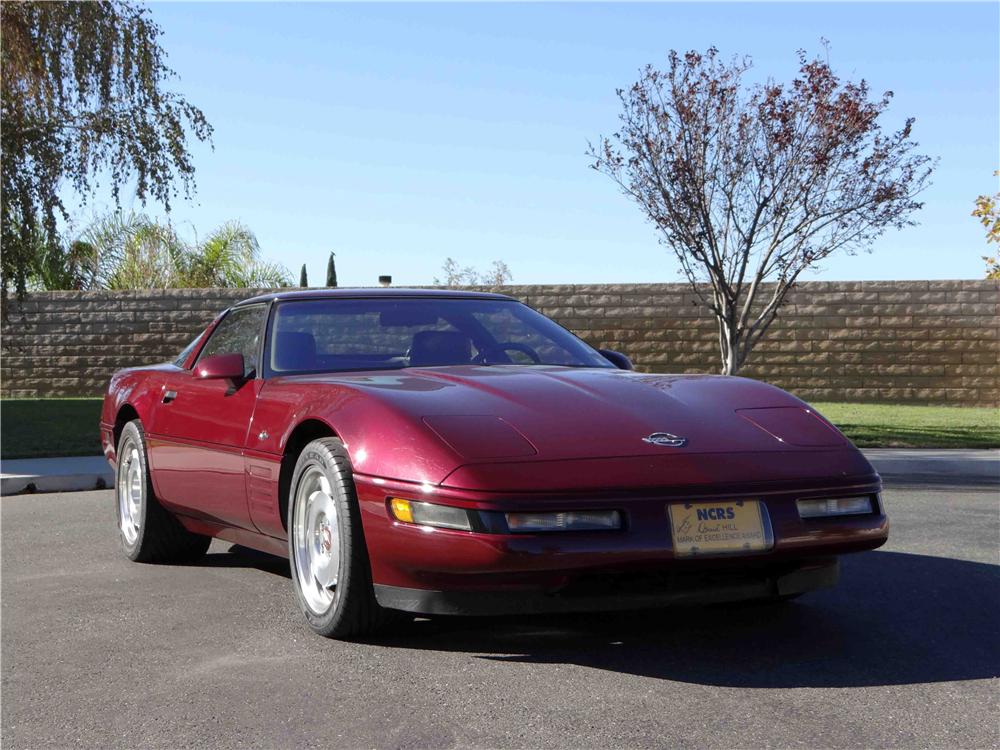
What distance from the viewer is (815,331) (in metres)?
21.7

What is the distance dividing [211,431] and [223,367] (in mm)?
387

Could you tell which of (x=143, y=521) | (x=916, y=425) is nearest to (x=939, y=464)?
(x=916, y=425)

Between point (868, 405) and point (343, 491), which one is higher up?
point (343, 491)

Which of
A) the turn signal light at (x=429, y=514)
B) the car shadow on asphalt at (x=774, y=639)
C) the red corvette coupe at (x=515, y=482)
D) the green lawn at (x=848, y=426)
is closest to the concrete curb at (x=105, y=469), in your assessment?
the green lawn at (x=848, y=426)

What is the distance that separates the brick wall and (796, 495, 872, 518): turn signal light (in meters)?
17.2

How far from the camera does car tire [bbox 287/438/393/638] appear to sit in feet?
15.4

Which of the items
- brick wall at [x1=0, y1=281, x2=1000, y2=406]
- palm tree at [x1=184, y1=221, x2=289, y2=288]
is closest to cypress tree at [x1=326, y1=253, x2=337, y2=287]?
palm tree at [x1=184, y1=221, x2=289, y2=288]

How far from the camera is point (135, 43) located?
1859 centimetres

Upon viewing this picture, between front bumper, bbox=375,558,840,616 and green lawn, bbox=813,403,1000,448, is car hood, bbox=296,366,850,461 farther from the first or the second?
green lawn, bbox=813,403,1000,448

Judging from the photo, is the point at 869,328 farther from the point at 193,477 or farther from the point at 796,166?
the point at 193,477

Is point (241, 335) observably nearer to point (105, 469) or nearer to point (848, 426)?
point (105, 469)

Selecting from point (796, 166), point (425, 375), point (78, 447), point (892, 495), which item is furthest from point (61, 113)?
point (425, 375)

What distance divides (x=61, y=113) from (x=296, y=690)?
611 inches

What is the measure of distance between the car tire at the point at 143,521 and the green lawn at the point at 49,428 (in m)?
6.66
